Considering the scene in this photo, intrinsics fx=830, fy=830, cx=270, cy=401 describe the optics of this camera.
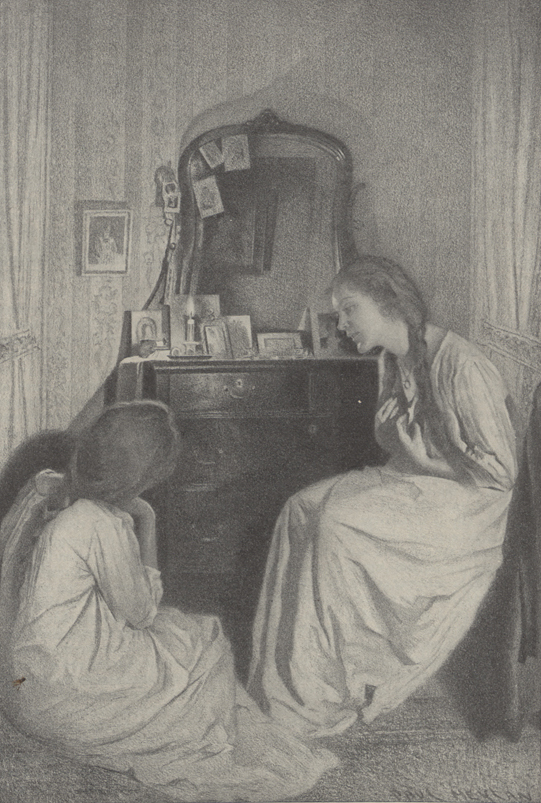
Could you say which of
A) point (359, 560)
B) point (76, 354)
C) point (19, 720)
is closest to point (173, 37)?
A: point (76, 354)

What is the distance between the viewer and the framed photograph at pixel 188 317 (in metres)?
3.41

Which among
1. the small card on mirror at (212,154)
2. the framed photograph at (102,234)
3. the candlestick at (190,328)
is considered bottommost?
the candlestick at (190,328)

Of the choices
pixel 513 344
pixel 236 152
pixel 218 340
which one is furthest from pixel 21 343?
pixel 513 344

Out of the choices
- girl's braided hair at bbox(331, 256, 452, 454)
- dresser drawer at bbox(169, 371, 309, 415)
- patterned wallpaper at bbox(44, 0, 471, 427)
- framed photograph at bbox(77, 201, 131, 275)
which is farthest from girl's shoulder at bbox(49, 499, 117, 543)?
girl's braided hair at bbox(331, 256, 452, 454)

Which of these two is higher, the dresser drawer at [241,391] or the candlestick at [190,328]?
the candlestick at [190,328]

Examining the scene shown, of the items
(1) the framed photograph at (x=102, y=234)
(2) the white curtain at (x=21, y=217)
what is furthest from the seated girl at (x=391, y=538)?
(2) the white curtain at (x=21, y=217)

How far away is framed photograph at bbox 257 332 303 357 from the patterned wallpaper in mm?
519

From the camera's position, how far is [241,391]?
3.39 metres

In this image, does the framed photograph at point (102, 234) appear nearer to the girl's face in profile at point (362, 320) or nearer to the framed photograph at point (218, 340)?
the framed photograph at point (218, 340)

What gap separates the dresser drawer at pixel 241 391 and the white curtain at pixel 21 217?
598 millimetres

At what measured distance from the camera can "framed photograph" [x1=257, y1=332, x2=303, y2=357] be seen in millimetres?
3436

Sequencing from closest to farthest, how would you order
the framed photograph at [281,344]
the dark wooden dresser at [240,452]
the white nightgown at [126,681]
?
the white nightgown at [126,681] < the dark wooden dresser at [240,452] < the framed photograph at [281,344]

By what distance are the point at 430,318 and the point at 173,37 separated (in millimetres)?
1588

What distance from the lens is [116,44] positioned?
11.2 ft
